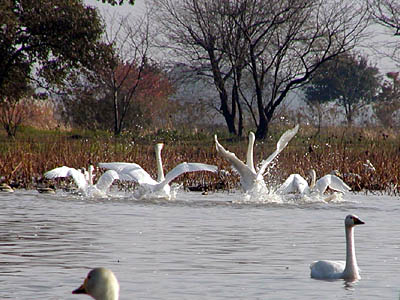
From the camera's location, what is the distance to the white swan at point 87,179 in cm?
1675

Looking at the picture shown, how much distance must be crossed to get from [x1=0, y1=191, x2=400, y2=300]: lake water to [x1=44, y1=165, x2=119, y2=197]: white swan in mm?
268

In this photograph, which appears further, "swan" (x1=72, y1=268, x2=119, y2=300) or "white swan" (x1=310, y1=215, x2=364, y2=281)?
"white swan" (x1=310, y1=215, x2=364, y2=281)

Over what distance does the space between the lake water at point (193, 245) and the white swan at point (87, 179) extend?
0.27 m

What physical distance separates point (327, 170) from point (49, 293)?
509 inches

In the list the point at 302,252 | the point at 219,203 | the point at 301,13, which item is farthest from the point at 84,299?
the point at 301,13

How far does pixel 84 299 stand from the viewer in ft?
26.5

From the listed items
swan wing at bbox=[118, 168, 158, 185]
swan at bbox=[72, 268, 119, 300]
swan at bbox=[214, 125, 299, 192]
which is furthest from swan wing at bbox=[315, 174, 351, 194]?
swan at bbox=[72, 268, 119, 300]

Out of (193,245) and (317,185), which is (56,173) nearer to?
(317,185)

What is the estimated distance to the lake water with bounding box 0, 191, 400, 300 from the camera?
8578mm

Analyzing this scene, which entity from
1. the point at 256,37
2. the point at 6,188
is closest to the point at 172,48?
the point at 256,37

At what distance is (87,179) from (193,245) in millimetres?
6684

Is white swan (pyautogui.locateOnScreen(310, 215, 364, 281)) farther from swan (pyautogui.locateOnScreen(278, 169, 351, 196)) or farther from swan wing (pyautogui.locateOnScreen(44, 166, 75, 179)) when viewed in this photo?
swan wing (pyautogui.locateOnScreen(44, 166, 75, 179))

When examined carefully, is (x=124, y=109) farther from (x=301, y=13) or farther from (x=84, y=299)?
(x=84, y=299)

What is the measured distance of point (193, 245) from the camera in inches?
456
